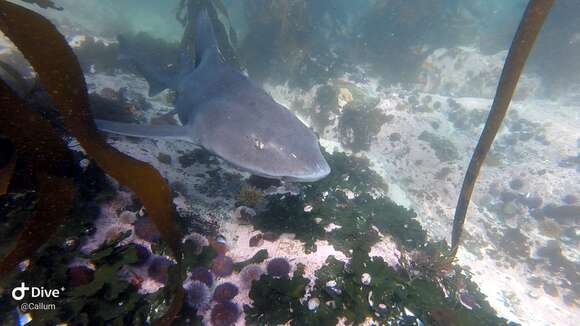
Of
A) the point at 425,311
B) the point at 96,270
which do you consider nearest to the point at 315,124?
the point at 425,311

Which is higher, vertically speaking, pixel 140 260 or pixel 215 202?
pixel 215 202

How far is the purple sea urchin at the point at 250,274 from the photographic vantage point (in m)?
3.12

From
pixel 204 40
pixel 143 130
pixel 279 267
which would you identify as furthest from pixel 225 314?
pixel 204 40

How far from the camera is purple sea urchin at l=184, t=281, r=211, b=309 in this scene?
2.78 meters

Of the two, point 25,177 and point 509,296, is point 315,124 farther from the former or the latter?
point 25,177

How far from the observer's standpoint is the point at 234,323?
2.79 m

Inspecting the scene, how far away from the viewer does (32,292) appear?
2.35 m

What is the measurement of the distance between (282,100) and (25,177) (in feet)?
38.3

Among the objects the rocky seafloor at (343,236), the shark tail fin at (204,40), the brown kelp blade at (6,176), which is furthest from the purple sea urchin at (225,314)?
the shark tail fin at (204,40)

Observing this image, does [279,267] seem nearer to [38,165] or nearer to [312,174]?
[312,174]

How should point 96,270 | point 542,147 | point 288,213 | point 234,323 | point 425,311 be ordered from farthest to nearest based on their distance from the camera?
1. point 542,147
2. point 288,213
3. point 425,311
4. point 234,323
5. point 96,270

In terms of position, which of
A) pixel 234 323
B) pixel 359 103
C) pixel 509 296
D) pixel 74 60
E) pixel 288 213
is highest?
pixel 359 103

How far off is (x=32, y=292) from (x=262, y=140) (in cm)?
241

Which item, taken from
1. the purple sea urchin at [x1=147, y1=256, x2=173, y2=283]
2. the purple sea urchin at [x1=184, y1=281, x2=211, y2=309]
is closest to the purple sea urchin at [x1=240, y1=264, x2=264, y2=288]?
the purple sea urchin at [x1=184, y1=281, x2=211, y2=309]
